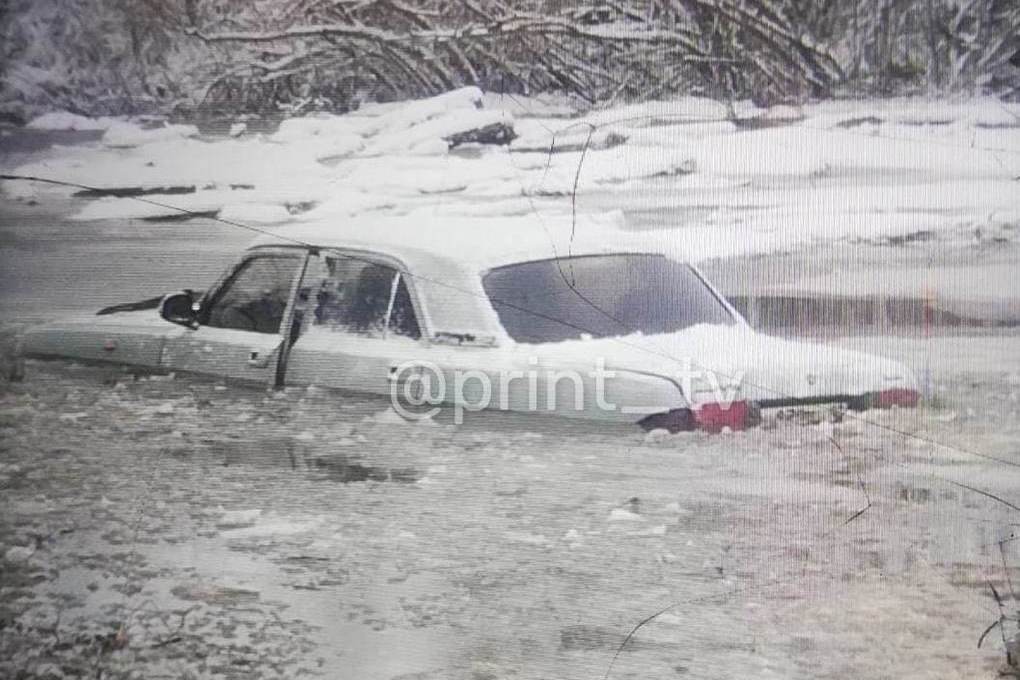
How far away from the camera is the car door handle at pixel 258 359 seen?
212 centimetres

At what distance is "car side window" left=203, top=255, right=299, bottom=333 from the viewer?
2121 millimetres

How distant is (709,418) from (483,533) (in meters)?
0.52

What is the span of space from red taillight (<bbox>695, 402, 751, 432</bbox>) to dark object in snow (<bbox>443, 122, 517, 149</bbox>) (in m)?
0.71

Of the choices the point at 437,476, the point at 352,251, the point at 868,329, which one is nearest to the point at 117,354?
the point at 352,251

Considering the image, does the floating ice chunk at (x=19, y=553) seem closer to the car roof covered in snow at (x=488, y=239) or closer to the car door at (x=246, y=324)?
the car door at (x=246, y=324)

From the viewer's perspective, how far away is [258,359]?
6.97 feet

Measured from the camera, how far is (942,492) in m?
1.91

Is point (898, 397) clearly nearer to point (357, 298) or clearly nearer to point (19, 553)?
point (357, 298)

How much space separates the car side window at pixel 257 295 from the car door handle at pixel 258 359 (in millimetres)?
51

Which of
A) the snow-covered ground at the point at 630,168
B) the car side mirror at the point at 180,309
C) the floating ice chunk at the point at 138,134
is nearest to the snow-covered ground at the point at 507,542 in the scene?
the car side mirror at the point at 180,309

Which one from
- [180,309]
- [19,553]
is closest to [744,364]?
[180,309]

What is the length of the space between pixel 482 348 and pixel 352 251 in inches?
14.2

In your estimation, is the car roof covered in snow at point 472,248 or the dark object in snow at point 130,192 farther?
the dark object in snow at point 130,192

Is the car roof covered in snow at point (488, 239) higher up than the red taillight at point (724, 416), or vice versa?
the car roof covered in snow at point (488, 239)
